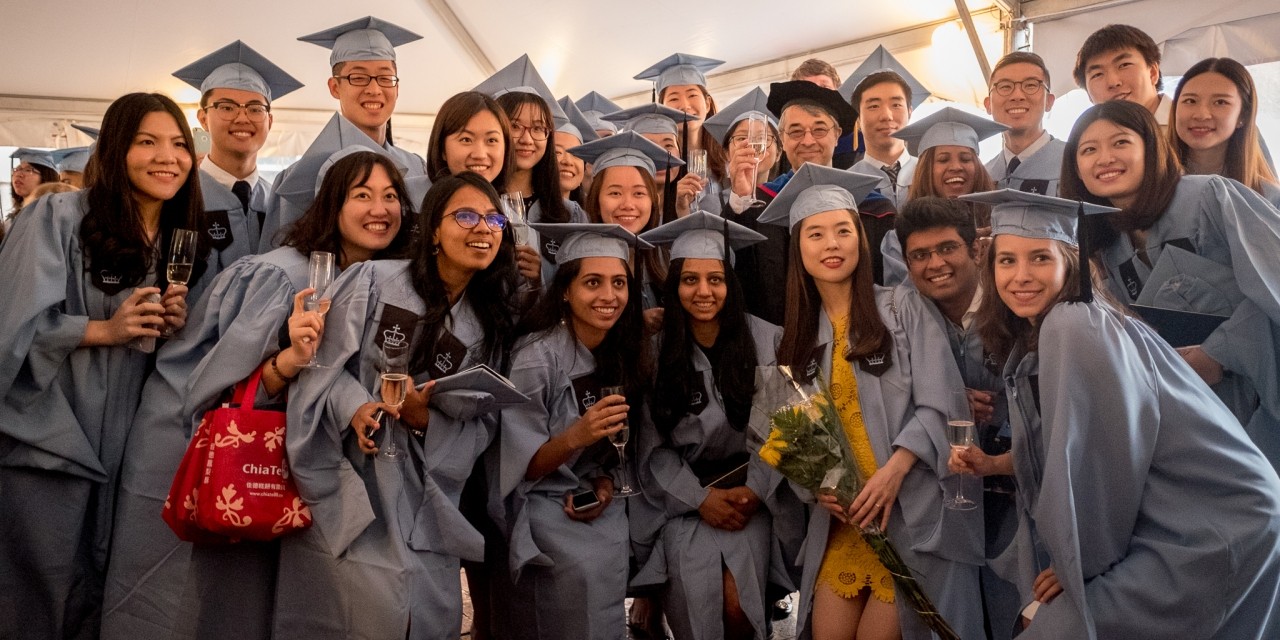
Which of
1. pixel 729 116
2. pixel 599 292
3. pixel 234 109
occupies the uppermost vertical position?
pixel 729 116

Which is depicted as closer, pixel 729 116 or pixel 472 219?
pixel 472 219

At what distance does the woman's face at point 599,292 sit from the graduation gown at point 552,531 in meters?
0.15

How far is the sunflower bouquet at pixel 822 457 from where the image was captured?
357 cm

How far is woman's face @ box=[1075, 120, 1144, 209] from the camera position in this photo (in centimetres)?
377

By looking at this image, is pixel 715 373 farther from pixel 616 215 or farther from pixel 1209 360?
pixel 1209 360

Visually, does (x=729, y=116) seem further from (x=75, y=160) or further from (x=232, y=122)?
(x=75, y=160)

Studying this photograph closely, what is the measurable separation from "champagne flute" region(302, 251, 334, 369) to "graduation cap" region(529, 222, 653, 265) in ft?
3.41

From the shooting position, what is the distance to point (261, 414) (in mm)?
3359

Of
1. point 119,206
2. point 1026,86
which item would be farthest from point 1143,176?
point 119,206

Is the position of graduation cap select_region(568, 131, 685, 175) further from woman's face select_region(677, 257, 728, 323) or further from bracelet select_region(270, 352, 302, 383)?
bracelet select_region(270, 352, 302, 383)

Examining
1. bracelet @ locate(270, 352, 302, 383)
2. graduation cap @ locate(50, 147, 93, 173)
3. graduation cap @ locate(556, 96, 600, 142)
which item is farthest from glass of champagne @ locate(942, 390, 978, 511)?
graduation cap @ locate(50, 147, 93, 173)

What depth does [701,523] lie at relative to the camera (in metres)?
4.13

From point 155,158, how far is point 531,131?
5.49 ft

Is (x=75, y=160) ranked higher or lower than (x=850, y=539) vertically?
higher
